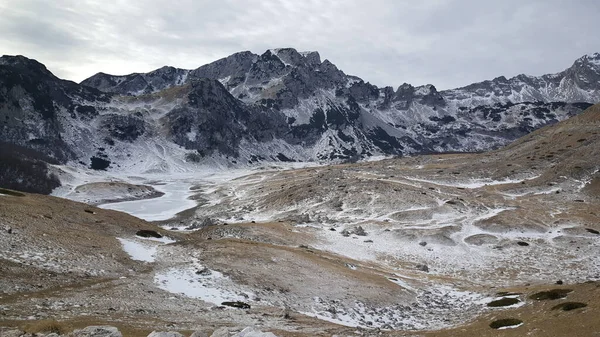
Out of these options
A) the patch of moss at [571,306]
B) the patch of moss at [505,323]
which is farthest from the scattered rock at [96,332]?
the patch of moss at [571,306]

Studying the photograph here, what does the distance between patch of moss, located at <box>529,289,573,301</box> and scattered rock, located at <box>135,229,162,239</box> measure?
1431 inches

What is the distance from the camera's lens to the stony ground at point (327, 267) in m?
23.3

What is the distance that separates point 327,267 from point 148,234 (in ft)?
63.6

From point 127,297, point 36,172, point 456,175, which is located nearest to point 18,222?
point 127,297

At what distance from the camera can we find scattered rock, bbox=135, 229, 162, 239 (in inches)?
1757

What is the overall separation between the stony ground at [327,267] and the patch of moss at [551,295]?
0.68m

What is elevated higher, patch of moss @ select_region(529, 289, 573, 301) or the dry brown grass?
the dry brown grass

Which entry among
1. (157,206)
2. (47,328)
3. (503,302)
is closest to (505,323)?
(503,302)

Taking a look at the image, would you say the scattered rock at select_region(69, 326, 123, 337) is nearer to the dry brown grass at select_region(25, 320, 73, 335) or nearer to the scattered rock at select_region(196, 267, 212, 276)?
the dry brown grass at select_region(25, 320, 73, 335)

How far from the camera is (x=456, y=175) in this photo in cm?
12319

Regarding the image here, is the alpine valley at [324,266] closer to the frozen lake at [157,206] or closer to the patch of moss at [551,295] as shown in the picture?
the patch of moss at [551,295]

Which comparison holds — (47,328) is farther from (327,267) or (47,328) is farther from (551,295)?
(551,295)

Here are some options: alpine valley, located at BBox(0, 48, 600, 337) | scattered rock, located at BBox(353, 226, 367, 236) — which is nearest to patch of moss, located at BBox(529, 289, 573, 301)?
alpine valley, located at BBox(0, 48, 600, 337)

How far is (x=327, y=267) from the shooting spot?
138 feet
